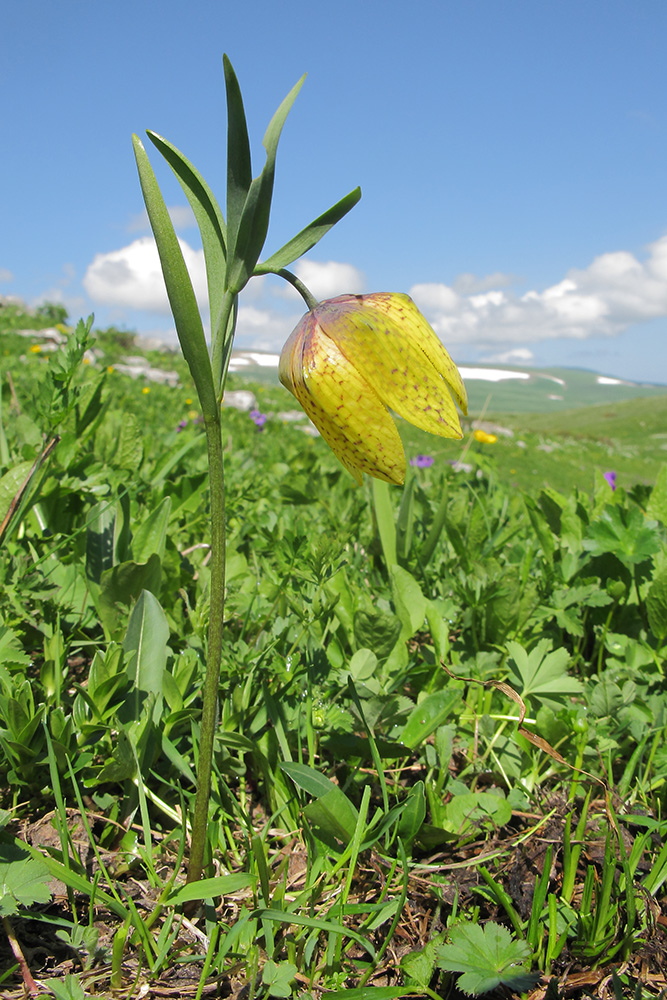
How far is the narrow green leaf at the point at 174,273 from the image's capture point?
2.99ft

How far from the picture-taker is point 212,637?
1048mm

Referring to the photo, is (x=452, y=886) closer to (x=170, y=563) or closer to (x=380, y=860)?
(x=380, y=860)

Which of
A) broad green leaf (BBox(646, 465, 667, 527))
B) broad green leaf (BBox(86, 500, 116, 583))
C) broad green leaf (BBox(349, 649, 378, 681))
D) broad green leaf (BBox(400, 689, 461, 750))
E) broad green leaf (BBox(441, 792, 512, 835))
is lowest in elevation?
broad green leaf (BBox(441, 792, 512, 835))

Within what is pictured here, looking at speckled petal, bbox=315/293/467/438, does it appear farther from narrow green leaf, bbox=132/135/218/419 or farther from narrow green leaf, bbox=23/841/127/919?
narrow green leaf, bbox=23/841/127/919

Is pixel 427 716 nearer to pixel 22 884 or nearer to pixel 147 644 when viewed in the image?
pixel 147 644

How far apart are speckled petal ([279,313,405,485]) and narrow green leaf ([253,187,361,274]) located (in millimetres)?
105

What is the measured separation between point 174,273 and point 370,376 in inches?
12.7

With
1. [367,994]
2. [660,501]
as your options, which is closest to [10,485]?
[367,994]

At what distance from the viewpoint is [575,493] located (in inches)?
96.8

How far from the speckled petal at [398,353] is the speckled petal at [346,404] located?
2cm

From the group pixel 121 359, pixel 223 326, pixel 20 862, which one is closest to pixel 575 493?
pixel 223 326

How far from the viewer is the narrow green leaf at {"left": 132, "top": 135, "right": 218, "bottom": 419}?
91 cm

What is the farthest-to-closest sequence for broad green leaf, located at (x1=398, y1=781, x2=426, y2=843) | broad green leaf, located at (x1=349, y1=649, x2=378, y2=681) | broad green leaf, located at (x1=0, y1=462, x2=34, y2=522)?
broad green leaf, located at (x1=0, y1=462, x2=34, y2=522) → broad green leaf, located at (x1=349, y1=649, x2=378, y2=681) → broad green leaf, located at (x1=398, y1=781, x2=426, y2=843)

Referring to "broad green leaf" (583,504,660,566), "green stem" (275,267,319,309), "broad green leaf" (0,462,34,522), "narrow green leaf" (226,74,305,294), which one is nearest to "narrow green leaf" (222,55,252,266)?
"narrow green leaf" (226,74,305,294)
